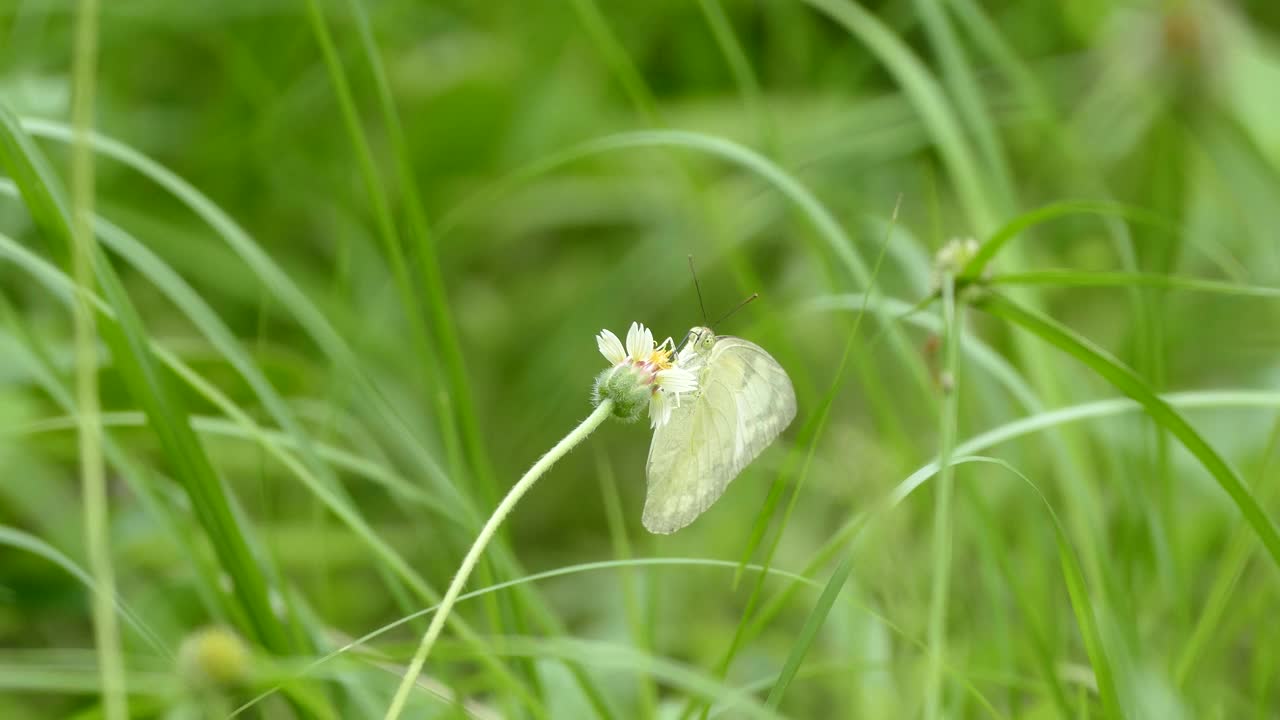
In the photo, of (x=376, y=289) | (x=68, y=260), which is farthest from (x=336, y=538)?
(x=68, y=260)

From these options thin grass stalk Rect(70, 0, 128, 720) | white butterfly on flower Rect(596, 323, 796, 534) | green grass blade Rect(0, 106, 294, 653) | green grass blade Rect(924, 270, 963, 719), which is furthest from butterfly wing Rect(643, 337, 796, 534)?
thin grass stalk Rect(70, 0, 128, 720)

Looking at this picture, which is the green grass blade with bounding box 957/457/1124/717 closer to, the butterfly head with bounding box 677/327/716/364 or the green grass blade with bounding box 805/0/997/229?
the butterfly head with bounding box 677/327/716/364

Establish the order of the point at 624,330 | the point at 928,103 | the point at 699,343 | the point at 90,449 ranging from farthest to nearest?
the point at 624,330 → the point at 928,103 → the point at 699,343 → the point at 90,449

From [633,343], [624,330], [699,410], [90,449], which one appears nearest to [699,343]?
[699,410]

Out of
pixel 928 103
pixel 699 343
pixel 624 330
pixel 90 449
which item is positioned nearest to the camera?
pixel 90 449

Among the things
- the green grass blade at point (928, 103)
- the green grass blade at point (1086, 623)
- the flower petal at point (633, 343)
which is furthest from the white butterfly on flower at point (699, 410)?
the green grass blade at point (928, 103)

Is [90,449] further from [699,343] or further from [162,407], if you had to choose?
[699,343]
